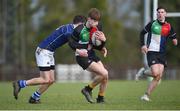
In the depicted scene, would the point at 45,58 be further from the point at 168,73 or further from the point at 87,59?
the point at 168,73

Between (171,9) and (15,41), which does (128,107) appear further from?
(171,9)

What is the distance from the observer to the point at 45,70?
16.1 meters

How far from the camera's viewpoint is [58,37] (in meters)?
15.9

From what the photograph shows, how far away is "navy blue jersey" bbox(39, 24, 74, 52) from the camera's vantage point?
15.8 m

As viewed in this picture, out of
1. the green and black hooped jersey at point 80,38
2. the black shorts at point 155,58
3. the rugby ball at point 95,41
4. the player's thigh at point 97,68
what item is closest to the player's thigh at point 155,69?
the black shorts at point 155,58

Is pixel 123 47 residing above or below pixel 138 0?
below

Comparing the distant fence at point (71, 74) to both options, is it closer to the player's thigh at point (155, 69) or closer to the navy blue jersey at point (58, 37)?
the player's thigh at point (155, 69)

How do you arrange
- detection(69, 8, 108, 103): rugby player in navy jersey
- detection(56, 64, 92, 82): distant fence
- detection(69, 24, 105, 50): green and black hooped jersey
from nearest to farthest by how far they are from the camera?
1. detection(69, 8, 108, 103): rugby player in navy jersey
2. detection(69, 24, 105, 50): green and black hooped jersey
3. detection(56, 64, 92, 82): distant fence

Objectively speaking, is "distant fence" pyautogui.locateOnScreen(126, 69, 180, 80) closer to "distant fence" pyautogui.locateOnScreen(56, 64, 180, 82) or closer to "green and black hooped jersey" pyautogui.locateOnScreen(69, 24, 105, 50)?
"distant fence" pyautogui.locateOnScreen(56, 64, 180, 82)

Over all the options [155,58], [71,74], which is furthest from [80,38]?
[71,74]

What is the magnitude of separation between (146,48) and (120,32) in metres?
49.2

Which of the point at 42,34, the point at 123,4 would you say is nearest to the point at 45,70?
the point at 42,34

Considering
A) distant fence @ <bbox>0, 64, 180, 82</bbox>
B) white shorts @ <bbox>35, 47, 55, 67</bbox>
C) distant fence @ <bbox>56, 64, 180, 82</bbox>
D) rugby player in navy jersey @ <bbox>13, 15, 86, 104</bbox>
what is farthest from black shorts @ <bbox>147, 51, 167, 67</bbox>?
distant fence @ <bbox>56, 64, 180, 82</bbox>

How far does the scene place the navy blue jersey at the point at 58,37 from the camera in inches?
621
